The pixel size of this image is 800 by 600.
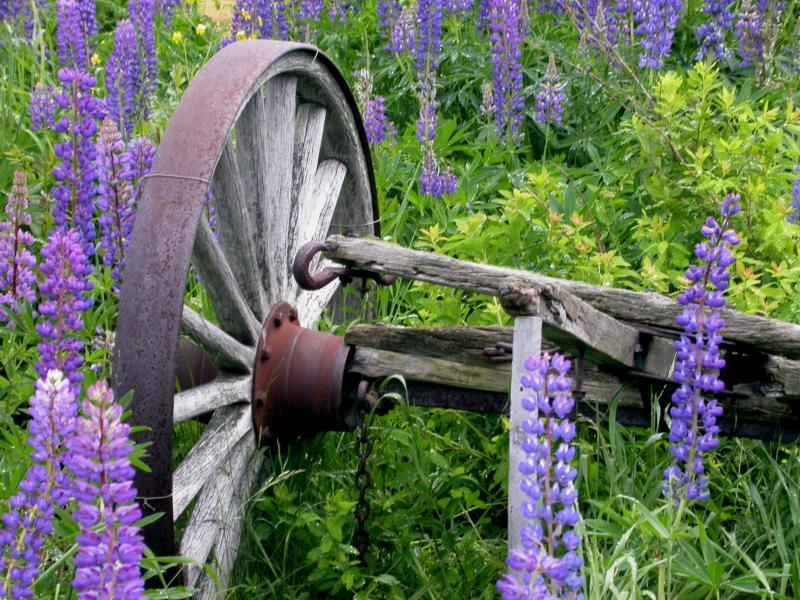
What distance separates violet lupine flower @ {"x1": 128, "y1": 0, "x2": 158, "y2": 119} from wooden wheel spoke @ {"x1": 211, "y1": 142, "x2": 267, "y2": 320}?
6.15 ft

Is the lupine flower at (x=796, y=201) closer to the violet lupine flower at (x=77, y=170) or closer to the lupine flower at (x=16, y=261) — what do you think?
the violet lupine flower at (x=77, y=170)

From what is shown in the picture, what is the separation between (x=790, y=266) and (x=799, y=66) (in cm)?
186

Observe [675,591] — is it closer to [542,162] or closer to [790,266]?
[790,266]

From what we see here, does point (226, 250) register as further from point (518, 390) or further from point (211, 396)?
point (518, 390)

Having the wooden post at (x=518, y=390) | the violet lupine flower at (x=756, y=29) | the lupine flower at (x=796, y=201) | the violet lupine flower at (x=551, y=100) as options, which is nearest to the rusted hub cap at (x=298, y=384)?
the wooden post at (x=518, y=390)

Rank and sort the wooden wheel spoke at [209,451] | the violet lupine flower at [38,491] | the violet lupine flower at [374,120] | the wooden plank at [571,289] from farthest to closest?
the violet lupine flower at [374,120] → the wooden wheel spoke at [209,451] → the wooden plank at [571,289] → the violet lupine flower at [38,491]

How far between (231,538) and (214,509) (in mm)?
115

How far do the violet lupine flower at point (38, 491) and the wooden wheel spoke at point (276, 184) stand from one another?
1231 mm

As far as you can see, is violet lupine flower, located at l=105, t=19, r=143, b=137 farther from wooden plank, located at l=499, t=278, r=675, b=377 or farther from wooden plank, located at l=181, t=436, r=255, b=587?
wooden plank, located at l=499, t=278, r=675, b=377

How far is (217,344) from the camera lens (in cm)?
305

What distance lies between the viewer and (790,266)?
381cm

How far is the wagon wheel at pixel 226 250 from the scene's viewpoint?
2.64 meters

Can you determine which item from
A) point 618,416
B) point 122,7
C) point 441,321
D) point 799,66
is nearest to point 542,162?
point 799,66

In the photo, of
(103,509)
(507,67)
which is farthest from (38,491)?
(507,67)
